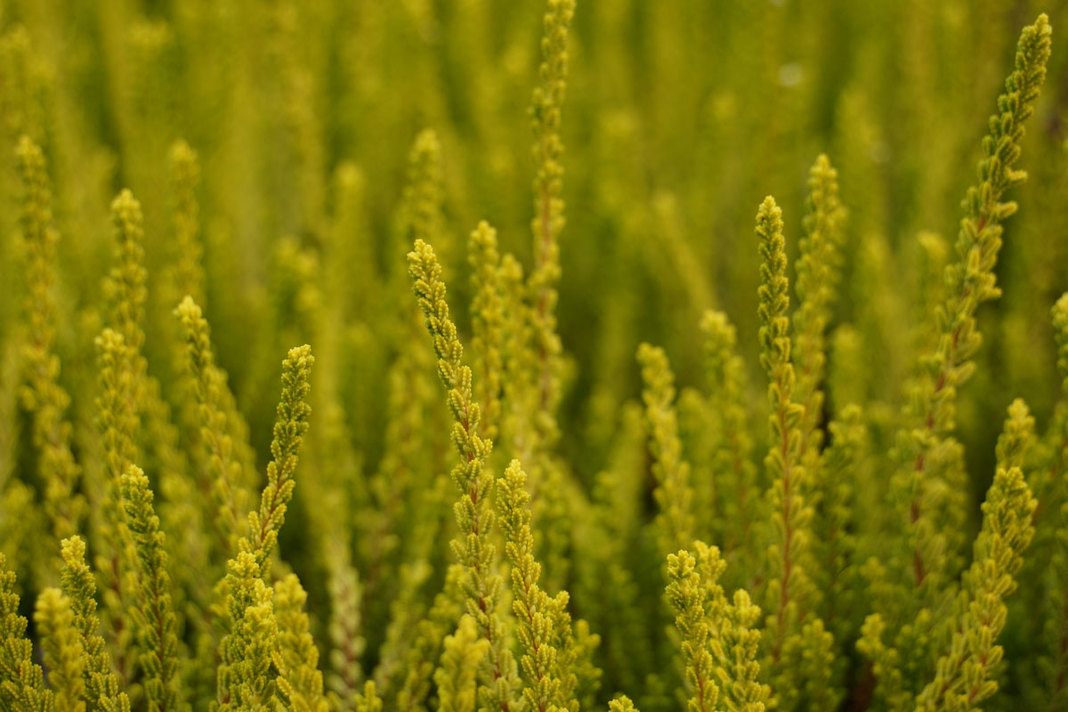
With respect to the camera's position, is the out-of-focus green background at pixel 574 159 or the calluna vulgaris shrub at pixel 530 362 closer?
the calluna vulgaris shrub at pixel 530 362

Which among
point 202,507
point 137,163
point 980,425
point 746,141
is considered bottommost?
point 202,507

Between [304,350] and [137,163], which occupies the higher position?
[137,163]

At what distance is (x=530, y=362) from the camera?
0.64m

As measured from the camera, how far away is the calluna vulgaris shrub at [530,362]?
1.61ft

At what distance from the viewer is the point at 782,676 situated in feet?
1.84

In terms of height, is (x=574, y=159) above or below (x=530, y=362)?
above

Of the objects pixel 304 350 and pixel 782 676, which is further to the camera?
pixel 782 676

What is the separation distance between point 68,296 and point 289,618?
1.68 ft

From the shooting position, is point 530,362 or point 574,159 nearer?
point 530,362

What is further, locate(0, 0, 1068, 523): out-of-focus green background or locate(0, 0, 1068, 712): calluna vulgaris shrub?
locate(0, 0, 1068, 523): out-of-focus green background

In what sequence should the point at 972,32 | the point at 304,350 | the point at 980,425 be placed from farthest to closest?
the point at 972,32
the point at 980,425
the point at 304,350

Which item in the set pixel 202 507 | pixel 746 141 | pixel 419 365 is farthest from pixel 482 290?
pixel 746 141

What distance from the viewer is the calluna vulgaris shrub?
1.61 ft

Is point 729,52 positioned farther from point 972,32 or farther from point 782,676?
point 782,676
